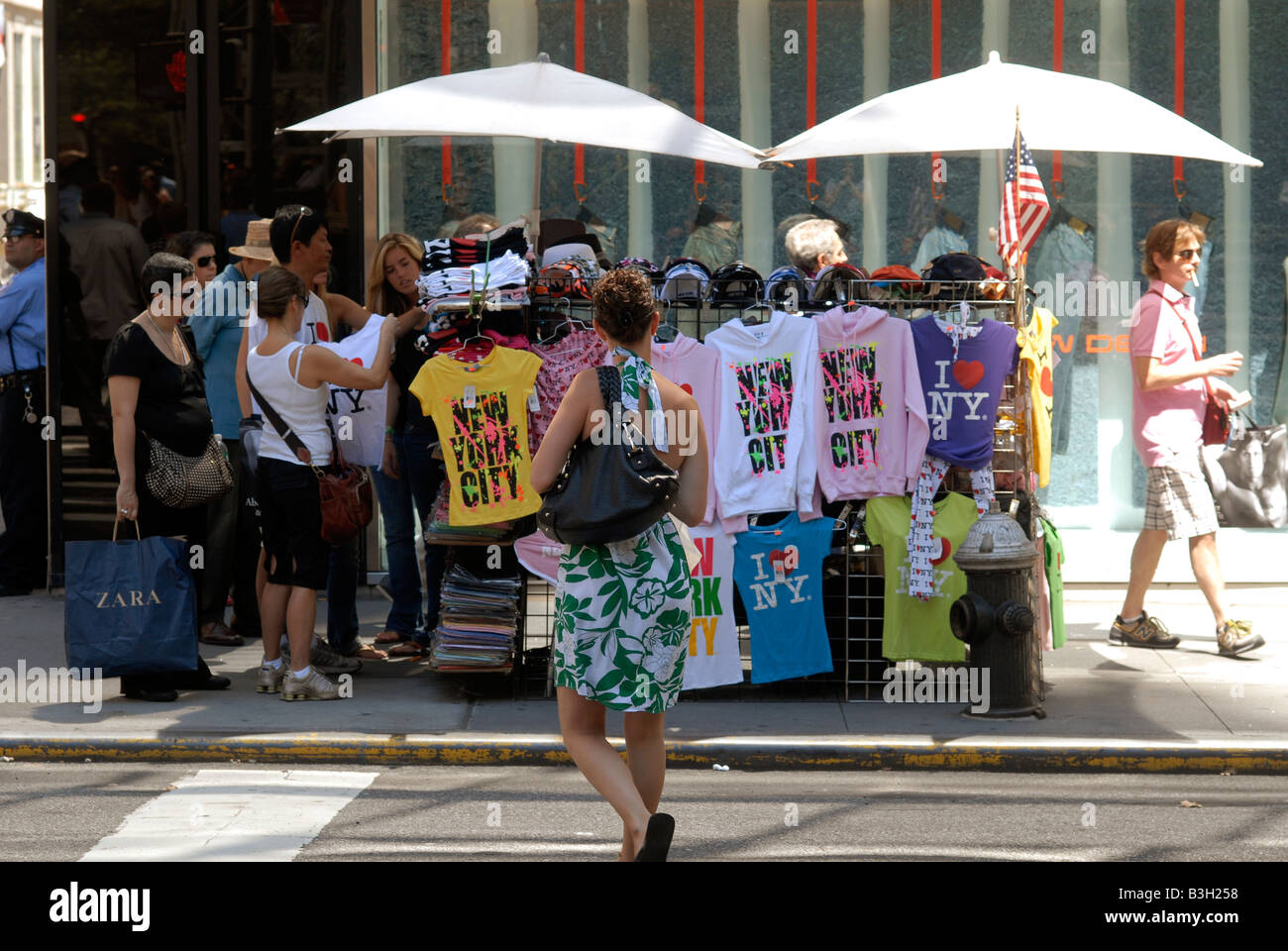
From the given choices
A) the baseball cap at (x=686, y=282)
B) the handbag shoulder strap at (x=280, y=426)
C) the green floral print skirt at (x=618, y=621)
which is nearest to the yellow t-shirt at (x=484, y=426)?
the handbag shoulder strap at (x=280, y=426)

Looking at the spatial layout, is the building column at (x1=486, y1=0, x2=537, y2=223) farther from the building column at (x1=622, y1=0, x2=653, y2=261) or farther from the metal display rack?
the metal display rack

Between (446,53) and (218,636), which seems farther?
(446,53)

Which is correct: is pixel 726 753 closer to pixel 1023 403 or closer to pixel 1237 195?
pixel 1023 403

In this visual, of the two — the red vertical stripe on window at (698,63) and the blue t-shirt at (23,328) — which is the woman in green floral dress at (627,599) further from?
the blue t-shirt at (23,328)

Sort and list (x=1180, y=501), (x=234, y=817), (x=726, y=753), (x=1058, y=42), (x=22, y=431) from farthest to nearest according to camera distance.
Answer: (x=1058, y=42) → (x=22, y=431) → (x=1180, y=501) → (x=726, y=753) → (x=234, y=817)

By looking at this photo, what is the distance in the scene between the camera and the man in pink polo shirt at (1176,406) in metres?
9.11

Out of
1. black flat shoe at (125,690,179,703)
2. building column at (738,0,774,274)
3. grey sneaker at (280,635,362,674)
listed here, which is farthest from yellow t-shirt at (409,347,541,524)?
building column at (738,0,774,274)

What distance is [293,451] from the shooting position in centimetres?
795

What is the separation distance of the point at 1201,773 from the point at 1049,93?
349 centimetres

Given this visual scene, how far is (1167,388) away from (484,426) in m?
3.82

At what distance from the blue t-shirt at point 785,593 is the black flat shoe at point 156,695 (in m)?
2.86

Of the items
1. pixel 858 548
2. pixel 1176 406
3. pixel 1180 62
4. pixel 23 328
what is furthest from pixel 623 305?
pixel 1180 62

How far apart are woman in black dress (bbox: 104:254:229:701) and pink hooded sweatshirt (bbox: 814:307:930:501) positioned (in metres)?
3.08

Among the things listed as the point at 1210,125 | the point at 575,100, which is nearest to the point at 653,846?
the point at 575,100
